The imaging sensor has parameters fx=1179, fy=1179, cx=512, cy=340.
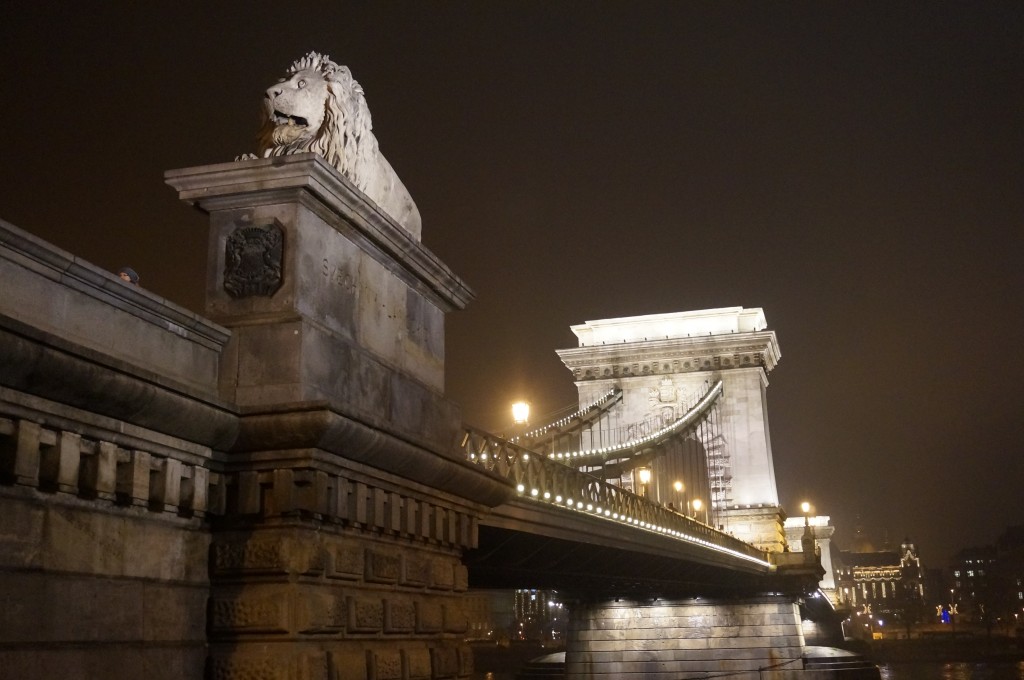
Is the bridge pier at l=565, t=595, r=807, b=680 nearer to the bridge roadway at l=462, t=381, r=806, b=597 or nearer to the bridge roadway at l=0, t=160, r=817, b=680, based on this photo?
the bridge roadway at l=462, t=381, r=806, b=597

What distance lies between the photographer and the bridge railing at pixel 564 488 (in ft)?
63.0

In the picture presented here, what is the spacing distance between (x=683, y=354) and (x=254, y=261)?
212 ft

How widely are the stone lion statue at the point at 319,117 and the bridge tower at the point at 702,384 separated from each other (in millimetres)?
60121

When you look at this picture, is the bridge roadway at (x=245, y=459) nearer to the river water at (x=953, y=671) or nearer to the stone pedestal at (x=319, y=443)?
the stone pedestal at (x=319, y=443)

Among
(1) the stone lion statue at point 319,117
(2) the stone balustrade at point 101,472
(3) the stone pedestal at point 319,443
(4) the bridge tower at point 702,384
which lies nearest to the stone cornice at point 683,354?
(4) the bridge tower at point 702,384

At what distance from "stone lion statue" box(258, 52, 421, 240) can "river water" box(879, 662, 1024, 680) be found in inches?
2737

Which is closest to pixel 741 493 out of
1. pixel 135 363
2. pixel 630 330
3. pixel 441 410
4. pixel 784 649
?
pixel 630 330

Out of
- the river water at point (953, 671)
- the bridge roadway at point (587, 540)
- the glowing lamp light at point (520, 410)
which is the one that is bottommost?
the river water at point (953, 671)

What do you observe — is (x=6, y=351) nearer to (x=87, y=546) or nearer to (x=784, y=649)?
(x=87, y=546)

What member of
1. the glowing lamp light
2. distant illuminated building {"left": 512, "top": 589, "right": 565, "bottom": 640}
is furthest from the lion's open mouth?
distant illuminated building {"left": 512, "top": 589, "right": 565, "bottom": 640}

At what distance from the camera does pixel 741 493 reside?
70125 millimetres

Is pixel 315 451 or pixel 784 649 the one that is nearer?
pixel 315 451

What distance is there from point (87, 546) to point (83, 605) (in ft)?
1.27

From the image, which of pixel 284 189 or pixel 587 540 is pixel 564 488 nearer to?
pixel 587 540
